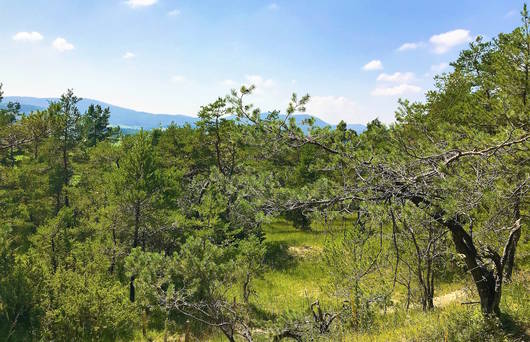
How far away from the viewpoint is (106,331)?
15.2m

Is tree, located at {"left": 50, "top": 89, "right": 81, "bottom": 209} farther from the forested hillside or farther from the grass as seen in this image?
the grass

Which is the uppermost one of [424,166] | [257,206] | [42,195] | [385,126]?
[385,126]

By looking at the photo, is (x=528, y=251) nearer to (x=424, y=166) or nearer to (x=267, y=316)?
(x=424, y=166)

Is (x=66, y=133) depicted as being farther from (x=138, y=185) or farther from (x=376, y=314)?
(x=376, y=314)

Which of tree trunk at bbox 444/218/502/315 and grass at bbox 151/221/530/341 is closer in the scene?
grass at bbox 151/221/530/341

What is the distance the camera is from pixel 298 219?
37688 mm

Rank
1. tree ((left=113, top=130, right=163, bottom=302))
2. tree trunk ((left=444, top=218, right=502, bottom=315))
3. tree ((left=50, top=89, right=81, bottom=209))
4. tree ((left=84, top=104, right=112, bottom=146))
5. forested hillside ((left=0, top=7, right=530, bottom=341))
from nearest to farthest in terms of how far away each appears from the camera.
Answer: forested hillside ((left=0, top=7, right=530, bottom=341)), tree trunk ((left=444, top=218, right=502, bottom=315)), tree ((left=113, top=130, right=163, bottom=302)), tree ((left=50, top=89, right=81, bottom=209)), tree ((left=84, top=104, right=112, bottom=146))

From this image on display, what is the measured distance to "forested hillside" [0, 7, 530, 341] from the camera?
5.44 m

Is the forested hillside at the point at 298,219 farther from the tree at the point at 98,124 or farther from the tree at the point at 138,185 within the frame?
the tree at the point at 98,124

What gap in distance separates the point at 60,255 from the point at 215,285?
14.2m

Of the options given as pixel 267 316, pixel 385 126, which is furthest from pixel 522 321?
pixel 267 316

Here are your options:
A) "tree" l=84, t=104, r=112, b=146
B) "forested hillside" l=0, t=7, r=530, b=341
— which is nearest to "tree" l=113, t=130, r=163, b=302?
"forested hillside" l=0, t=7, r=530, b=341

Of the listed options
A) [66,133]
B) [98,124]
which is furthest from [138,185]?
[98,124]

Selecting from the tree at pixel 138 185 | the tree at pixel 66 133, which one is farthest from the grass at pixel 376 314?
the tree at pixel 66 133
